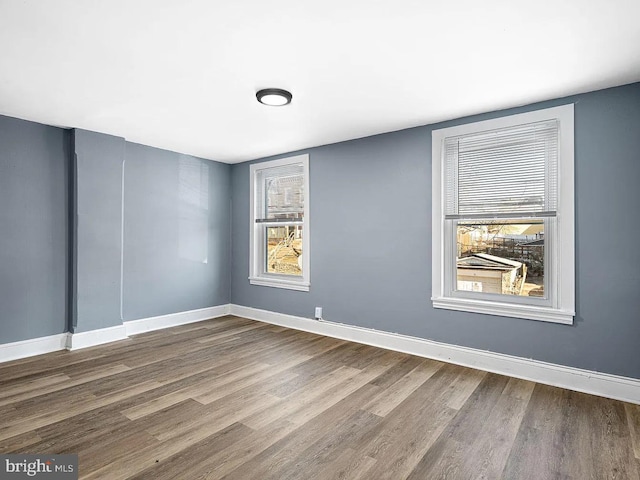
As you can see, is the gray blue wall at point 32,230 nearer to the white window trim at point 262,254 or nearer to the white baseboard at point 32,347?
the white baseboard at point 32,347

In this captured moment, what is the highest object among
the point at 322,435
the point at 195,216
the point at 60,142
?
the point at 60,142

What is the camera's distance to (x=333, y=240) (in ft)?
14.7

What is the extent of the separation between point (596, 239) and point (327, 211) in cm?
271

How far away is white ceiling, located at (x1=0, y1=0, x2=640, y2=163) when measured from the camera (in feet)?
6.27

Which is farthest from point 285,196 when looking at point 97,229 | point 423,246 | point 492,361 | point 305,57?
point 492,361

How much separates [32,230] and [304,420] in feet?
11.1

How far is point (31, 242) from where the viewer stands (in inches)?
145

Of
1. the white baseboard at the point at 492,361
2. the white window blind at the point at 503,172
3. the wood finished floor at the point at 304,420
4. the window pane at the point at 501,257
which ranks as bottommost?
the wood finished floor at the point at 304,420

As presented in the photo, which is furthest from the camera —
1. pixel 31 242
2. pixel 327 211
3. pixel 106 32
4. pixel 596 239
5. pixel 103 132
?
pixel 327 211

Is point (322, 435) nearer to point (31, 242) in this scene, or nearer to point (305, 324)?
point (305, 324)

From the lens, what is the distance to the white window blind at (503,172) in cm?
308

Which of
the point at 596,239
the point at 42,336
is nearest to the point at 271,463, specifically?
the point at 596,239

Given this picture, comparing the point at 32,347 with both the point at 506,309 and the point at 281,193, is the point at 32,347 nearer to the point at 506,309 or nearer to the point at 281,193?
the point at 281,193
